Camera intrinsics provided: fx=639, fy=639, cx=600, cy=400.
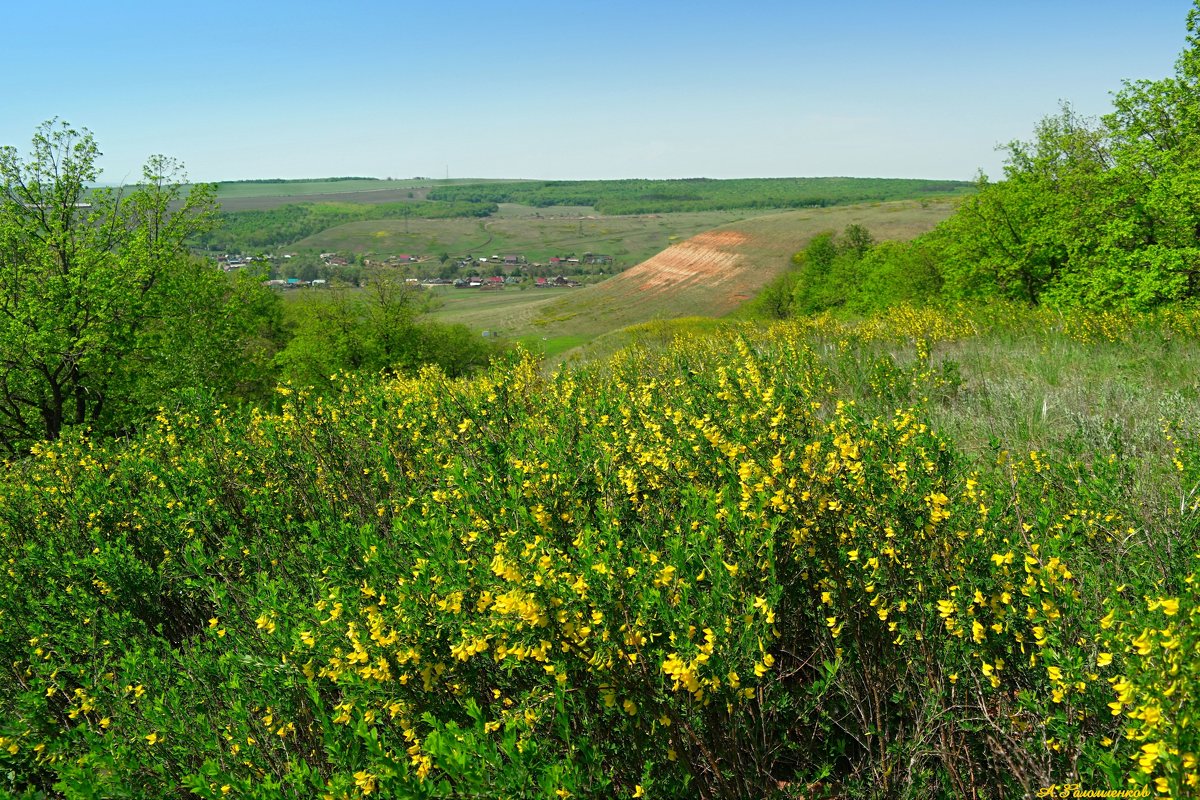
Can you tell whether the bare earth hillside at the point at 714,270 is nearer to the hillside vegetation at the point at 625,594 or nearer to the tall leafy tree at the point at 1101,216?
the tall leafy tree at the point at 1101,216

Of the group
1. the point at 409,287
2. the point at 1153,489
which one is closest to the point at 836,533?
the point at 1153,489

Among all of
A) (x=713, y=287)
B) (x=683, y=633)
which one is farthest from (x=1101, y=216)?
(x=713, y=287)

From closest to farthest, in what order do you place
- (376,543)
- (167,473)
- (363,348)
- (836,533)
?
1. (836,533)
2. (376,543)
3. (167,473)
4. (363,348)

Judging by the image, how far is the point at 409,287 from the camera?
42.9m

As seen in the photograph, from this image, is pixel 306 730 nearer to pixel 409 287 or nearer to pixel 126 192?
pixel 126 192

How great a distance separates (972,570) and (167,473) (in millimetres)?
6552

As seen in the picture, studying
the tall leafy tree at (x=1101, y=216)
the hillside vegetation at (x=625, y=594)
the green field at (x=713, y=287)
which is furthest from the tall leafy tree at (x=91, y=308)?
the green field at (x=713, y=287)

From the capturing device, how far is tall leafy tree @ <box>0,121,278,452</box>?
19.1 metres

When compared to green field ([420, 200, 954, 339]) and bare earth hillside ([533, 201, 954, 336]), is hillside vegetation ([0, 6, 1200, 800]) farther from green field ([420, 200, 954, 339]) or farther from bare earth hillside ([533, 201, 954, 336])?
bare earth hillside ([533, 201, 954, 336])

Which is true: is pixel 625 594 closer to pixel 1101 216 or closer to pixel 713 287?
pixel 1101 216

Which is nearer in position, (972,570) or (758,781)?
(758,781)

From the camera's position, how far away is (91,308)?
65.3ft

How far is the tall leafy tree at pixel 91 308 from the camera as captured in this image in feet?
62.6

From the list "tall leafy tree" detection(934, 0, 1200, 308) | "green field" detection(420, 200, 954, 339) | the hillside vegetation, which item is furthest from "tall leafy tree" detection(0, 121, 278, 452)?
"green field" detection(420, 200, 954, 339)
